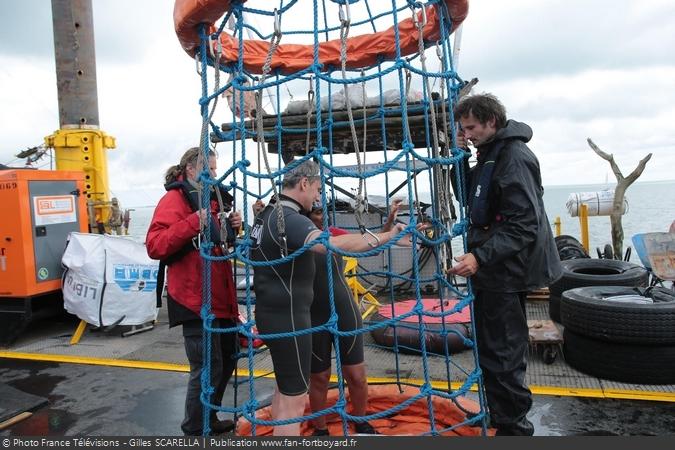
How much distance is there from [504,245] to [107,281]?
453 centimetres

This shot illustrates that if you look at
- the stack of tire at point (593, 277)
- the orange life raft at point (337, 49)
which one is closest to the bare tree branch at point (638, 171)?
the stack of tire at point (593, 277)

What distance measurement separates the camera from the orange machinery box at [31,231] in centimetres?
536

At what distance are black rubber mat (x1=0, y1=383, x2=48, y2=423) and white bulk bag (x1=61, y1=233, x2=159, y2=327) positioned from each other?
1.51m

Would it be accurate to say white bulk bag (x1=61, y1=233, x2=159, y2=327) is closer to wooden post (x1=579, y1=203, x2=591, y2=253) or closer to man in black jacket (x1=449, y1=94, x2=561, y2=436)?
man in black jacket (x1=449, y1=94, x2=561, y2=436)

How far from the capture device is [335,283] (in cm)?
287

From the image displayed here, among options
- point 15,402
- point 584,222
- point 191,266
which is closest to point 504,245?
point 191,266

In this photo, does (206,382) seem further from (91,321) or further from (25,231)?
(25,231)

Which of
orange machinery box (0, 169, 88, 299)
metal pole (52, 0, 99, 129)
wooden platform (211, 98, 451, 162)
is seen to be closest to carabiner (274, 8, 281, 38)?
wooden platform (211, 98, 451, 162)

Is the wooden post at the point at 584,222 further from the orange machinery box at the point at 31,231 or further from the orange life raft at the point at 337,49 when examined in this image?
the orange machinery box at the point at 31,231

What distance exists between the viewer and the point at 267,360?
480 cm

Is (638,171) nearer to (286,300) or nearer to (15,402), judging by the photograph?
(286,300)

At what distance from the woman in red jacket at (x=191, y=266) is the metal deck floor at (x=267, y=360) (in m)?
0.54

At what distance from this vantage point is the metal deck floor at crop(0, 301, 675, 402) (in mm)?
3672

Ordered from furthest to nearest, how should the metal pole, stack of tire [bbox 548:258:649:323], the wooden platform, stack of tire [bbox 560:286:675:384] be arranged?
the metal pole < the wooden platform < stack of tire [bbox 548:258:649:323] < stack of tire [bbox 560:286:675:384]
